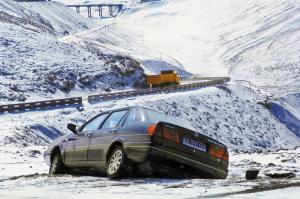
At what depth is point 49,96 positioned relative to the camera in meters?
55.4

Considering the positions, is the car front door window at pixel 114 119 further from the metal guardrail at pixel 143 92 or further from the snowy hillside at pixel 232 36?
the snowy hillside at pixel 232 36

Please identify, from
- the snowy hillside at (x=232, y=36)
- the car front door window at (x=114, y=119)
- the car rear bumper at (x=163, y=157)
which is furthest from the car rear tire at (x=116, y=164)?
the snowy hillside at (x=232, y=36)

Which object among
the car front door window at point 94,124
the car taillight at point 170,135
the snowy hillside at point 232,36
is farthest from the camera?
the snowy hillside at point 232,36

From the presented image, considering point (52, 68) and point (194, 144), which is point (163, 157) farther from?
point (52, 68)

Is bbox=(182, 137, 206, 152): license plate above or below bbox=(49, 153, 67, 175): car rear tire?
above

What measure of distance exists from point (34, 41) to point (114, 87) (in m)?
12.8

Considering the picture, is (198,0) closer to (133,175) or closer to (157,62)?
(157,62)

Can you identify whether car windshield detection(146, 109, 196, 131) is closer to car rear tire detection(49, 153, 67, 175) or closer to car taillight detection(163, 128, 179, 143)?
car taillight detection(163, 128, 179, 143)

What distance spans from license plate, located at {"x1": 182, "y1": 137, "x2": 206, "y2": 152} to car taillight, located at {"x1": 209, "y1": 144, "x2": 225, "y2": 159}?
0.18 metres

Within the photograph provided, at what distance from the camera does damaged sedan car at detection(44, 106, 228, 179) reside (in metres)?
9.52

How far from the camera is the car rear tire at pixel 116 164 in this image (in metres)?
9.70

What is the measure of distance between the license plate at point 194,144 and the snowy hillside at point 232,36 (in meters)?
70.9

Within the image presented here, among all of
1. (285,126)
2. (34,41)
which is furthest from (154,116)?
(34,41)

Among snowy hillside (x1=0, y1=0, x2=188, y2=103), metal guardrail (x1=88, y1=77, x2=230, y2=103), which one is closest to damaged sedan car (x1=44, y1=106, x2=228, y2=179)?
metal guardrail (x1=88, y1=77, x2=230, y2=103)
